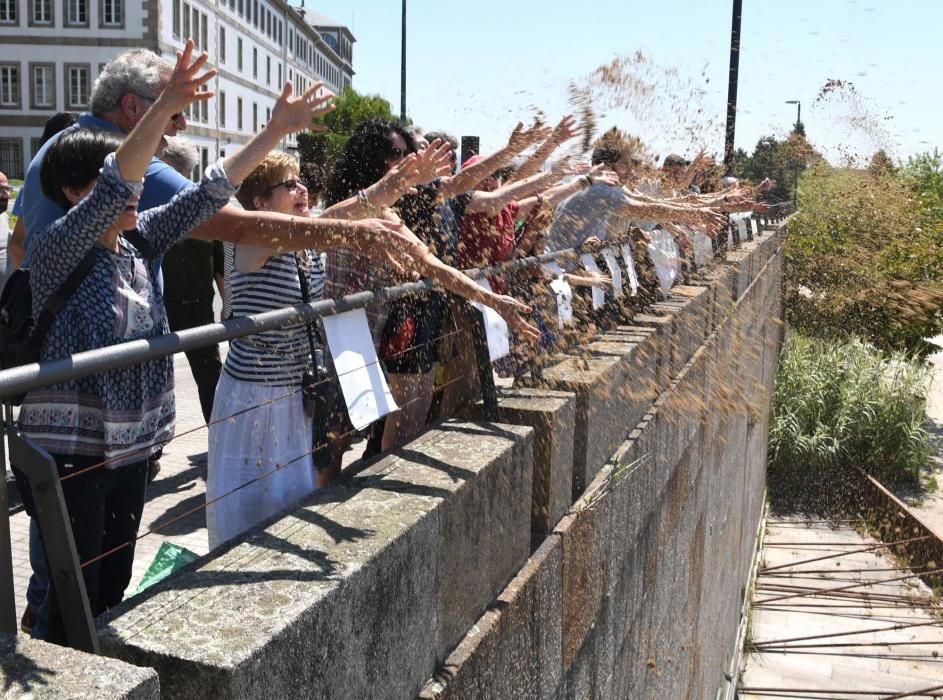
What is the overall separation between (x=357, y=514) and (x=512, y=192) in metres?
2.80

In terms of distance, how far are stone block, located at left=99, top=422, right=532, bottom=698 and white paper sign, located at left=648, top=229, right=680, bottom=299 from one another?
3.96m

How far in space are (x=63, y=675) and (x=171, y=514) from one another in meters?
3.58

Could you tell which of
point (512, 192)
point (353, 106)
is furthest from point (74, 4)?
point (512, 192)

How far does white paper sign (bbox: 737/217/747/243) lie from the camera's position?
47.4ft

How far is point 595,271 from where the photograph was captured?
5.40 m

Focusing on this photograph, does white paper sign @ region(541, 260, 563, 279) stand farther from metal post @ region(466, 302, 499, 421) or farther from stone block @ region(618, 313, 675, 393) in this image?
metal post @ region(466, 302, 499, 421)

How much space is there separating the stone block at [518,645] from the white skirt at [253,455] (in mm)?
682

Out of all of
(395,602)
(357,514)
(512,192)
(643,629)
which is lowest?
(643,629)

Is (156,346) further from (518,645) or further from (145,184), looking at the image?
(518,645)

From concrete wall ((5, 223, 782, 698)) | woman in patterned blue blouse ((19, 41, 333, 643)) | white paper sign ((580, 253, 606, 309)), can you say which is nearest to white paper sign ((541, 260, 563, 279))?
white paper sign ((580, 253, 606, 309))

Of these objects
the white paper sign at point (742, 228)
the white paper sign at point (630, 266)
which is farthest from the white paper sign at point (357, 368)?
the white paper sign at point (742, 228)

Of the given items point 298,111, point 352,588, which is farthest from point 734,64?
point 352,588

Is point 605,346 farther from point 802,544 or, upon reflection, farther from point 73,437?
point 802,544

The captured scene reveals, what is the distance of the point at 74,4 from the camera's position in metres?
58.1
